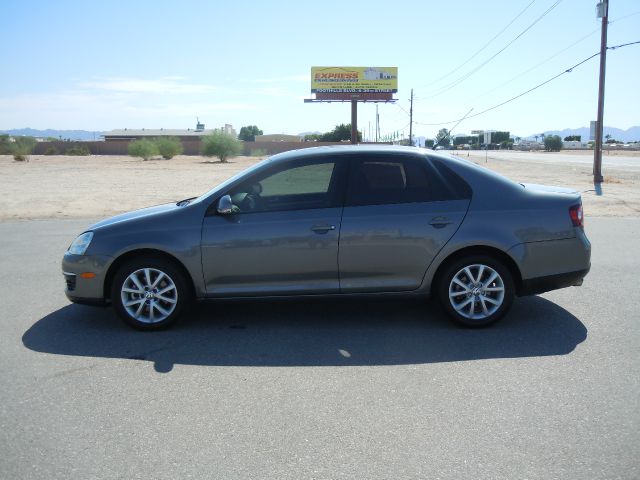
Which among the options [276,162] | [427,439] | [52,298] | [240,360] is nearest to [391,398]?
[427,439]

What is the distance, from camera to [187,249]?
223 inches

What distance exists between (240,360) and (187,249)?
1.21 meters

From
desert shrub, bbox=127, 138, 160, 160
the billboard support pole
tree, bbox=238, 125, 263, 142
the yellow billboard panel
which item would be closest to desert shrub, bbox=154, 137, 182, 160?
desert shrub, bbox=127, 138, 160, 160

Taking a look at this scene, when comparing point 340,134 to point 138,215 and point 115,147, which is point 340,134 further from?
point 138,215

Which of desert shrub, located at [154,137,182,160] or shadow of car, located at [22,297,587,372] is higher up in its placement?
desert shrub, located at [154,137,182,160]

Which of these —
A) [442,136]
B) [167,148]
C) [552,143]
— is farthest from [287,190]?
[552,143]

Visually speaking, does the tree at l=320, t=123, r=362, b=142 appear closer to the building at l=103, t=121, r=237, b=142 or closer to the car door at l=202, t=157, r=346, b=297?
the building at l=103, t=121, r=237, b=142

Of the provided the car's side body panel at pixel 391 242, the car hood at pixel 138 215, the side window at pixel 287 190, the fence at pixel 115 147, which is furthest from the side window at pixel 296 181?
the fence at pixel 115 147

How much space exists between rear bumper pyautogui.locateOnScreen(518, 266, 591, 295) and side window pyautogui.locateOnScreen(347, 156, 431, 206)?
122 cm

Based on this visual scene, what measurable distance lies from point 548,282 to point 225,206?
3.06 m

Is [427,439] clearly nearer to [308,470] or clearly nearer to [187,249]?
[308,470]

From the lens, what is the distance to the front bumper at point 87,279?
5.76 meters

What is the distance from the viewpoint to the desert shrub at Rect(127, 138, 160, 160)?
215 feet

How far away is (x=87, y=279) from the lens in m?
5.79
